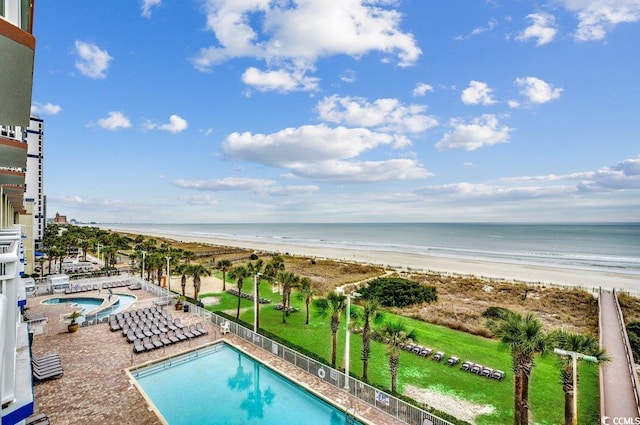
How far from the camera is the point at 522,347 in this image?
1360cm

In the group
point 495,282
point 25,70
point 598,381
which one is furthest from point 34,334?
point 495,282

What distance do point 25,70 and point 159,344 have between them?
22.1 m

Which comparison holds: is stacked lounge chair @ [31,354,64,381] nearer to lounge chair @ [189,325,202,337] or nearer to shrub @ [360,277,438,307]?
lounge chair @ [189,325,202,337]

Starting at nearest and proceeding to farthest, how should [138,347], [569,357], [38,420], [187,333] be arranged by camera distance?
[38,420], [569,357], [138,347], [187,333]

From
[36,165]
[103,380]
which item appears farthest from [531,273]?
[36,165]

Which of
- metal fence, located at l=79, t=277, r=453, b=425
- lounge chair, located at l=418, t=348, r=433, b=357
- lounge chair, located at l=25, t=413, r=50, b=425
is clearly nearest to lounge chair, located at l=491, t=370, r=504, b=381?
lounge chair, located at l=418, t=348, r=433, b=357

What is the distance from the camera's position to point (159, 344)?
71.2 ft

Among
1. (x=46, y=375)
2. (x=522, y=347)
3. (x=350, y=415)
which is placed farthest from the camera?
(x=46, y=375)

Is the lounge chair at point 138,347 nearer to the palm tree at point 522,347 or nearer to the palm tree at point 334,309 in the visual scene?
the palm tree at point 334,309

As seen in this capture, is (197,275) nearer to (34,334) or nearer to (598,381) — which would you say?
(34,334)

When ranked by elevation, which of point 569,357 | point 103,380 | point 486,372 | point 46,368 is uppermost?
point 569,357

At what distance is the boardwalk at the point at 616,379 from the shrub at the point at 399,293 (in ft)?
51.4

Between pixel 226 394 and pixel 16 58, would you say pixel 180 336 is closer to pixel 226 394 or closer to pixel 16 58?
pixel 226 394

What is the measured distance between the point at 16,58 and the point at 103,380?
1923 cm
